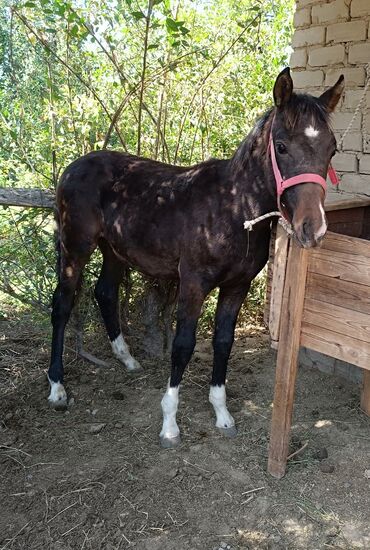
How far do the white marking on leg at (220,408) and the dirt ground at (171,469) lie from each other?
9 centimetres

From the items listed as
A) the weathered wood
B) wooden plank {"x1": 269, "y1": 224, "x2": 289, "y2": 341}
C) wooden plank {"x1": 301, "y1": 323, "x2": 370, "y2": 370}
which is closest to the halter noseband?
wooden plank {"x1": 269, "y1": 224, "x2": 289, "y2": 341}

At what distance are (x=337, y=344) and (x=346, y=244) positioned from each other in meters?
0.49

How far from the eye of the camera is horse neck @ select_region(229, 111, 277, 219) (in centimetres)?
253

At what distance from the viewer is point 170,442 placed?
2.94m

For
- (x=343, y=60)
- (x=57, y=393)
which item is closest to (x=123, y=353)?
(x=57, y=393)

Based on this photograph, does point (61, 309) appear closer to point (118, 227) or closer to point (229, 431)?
point (118, 227)

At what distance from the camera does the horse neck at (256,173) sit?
2.53m

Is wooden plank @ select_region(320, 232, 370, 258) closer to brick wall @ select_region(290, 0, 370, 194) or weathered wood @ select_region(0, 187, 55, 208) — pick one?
brick wall @ select_region(290, 0, 370, 194)

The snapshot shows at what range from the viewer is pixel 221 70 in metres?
4.84

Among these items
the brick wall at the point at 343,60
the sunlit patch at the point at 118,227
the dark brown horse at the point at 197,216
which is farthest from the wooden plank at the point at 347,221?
the sunlit patch at the point at 118,227

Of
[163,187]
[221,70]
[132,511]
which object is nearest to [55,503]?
[132,511]

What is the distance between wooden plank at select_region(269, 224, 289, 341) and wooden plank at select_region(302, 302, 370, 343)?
7.4 inches

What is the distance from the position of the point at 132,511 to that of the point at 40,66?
4.59 m

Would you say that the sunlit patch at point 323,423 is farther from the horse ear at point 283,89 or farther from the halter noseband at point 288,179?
the horse ear at point 283,89
